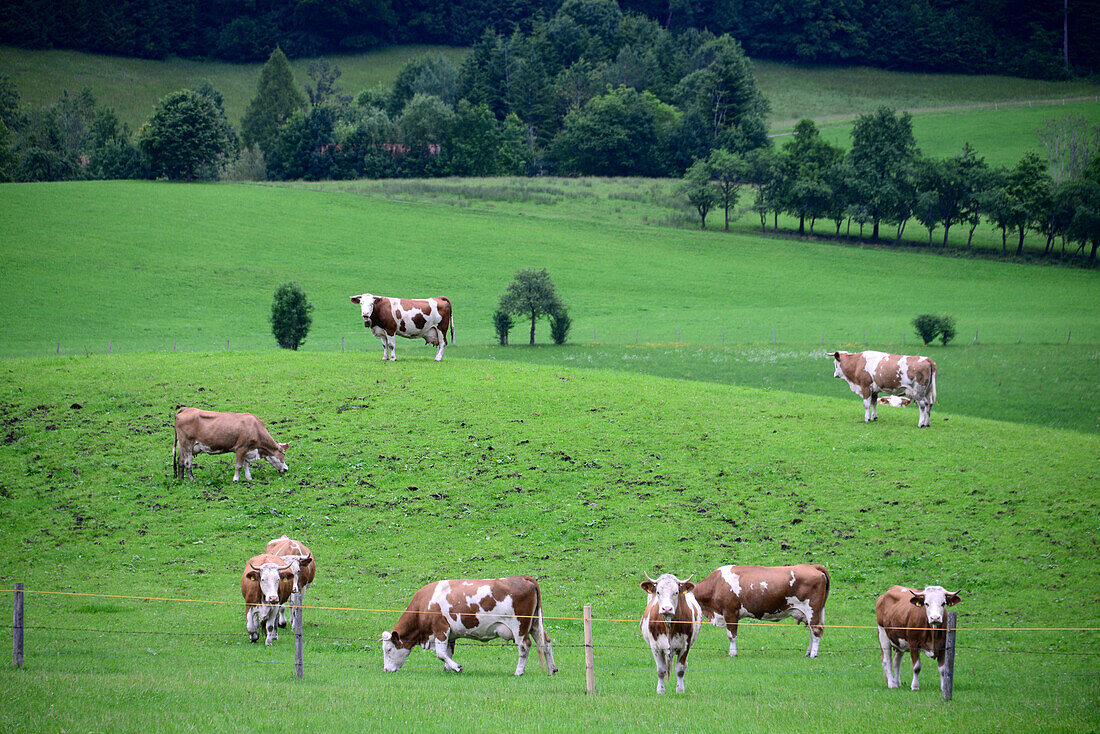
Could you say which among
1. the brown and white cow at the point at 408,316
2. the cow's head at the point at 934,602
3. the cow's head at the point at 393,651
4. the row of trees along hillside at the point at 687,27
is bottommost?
the cow's head at the point at 393,651

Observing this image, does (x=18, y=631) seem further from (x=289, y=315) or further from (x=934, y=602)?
(x=289, y=315)

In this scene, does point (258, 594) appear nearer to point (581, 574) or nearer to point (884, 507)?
point (581, 574)

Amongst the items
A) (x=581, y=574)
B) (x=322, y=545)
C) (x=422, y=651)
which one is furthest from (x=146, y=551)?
(x=581, y=574)

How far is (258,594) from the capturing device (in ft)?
53.4

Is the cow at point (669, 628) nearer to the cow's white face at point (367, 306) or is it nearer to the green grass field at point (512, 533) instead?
the green grass field at point (512, 533)

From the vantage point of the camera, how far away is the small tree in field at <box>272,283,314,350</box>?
45531 millimetres

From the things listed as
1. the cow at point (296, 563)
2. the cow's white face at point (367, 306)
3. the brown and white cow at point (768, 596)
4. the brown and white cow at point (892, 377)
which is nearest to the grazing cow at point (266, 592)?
the cow at point (296, 563)

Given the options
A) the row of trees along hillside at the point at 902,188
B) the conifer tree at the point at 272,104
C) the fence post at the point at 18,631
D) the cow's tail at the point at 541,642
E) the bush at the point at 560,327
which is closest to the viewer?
the fence post at the point at 18,631

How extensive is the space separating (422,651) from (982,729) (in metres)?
9.56

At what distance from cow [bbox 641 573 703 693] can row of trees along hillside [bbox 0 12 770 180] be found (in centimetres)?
8834

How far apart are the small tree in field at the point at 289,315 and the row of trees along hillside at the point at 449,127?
52.6 meters

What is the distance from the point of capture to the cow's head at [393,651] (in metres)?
14.5

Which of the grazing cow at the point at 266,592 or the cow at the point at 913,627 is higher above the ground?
the cow at the point at 913,627

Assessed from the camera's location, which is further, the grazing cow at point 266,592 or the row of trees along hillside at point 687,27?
the row of trees along hillside at point 687,27
